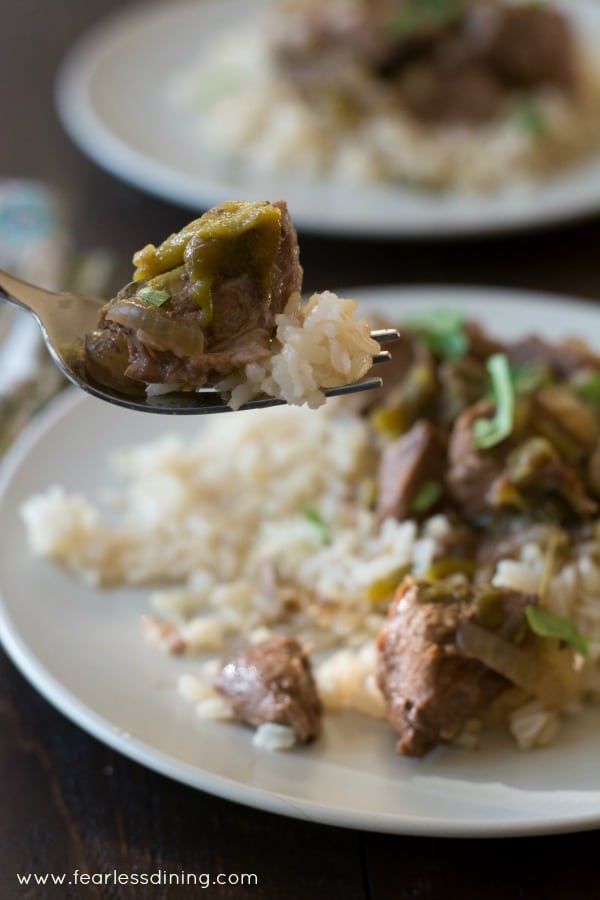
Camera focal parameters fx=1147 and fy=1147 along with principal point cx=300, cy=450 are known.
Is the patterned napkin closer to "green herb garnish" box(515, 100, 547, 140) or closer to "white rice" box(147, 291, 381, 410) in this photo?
"white rice" box(147, 291, 381, 410)

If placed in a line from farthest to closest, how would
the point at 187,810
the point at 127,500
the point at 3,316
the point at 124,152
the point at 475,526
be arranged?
the point at 124,152 → the point at 3,316 → the point at 127,500 → the point at 475,526 → the point at 187,810

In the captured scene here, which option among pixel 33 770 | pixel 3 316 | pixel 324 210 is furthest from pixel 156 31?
pixel 33 770

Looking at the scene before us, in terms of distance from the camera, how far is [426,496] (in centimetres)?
309

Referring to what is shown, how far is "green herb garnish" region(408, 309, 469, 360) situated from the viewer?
3418 millimetres

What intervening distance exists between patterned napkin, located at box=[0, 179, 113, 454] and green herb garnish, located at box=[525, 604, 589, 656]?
5.84 feet

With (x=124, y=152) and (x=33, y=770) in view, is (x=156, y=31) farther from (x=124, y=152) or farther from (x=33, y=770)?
(x=33, y=770)

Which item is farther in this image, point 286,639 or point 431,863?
point 286,639

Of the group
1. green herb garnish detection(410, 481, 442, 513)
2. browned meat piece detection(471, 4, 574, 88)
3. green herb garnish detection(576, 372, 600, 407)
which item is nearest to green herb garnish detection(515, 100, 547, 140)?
browned meat piece detection(471, 4, 574, 88)

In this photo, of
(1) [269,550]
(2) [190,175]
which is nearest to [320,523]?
(1) [269,550]

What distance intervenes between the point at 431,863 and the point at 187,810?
0.54m

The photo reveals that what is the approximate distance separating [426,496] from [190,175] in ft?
8.60

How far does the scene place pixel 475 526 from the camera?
122 inches

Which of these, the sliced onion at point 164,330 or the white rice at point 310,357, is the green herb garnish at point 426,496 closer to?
the white rice at point 310,357

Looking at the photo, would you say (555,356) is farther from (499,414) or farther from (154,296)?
(154,296)
